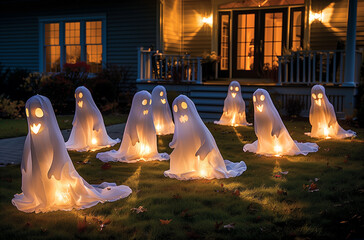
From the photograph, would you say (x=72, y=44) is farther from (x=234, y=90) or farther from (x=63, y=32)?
(x=234, y=90)

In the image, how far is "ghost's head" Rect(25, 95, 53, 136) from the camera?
4.46m

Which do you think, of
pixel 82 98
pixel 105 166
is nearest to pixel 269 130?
pixel 105 166

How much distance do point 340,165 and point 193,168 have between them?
8.22 feet

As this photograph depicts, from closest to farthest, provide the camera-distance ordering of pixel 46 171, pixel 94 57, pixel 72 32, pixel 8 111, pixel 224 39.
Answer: pixel 46 171
pixel 8 111
pixel 224 39
pixel 94 57
pixel 72 32

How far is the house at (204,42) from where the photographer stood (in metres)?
13.3

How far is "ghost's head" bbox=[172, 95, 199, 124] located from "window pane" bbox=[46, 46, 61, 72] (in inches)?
572

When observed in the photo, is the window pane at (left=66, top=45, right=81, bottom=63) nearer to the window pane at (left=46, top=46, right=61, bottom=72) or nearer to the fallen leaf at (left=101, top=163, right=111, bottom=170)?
the window pane at (left=46, top=46, right=61, bottom=72)

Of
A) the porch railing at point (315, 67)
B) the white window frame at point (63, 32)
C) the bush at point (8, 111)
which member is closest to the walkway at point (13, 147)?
the bush at point (8, 111)

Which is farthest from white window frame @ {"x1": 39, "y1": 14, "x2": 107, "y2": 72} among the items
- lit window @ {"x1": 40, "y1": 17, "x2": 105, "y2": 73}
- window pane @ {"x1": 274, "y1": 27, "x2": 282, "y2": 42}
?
window pane @ {"x1": 274, "y1": 27, "x2": 282, "y2": 42}

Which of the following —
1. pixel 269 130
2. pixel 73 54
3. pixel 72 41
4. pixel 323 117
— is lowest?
pixel 269 130

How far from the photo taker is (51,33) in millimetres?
19250

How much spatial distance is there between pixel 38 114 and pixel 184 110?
2087 mm

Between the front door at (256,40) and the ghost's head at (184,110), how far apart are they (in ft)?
34.3

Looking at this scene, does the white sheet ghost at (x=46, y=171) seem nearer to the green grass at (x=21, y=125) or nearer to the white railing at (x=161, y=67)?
the green grass at (x=21, y=125)
